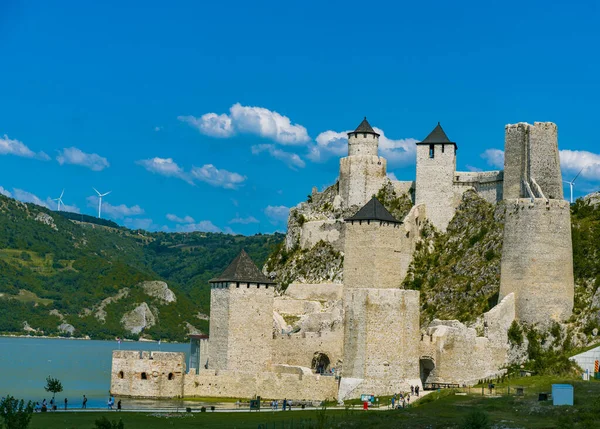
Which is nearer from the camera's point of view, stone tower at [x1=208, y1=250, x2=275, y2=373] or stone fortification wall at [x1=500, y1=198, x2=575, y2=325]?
stone tower at [x1=208, y1=250, x2=275, y2=373]

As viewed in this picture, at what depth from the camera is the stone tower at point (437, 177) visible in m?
71.0

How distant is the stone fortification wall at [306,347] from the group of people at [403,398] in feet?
18.9

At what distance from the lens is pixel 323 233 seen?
74375mm

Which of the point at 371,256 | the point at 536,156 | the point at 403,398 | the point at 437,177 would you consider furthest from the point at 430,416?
the point at 437,177

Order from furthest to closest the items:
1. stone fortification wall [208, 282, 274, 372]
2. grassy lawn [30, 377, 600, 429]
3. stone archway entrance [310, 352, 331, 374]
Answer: stone archway entrance [310, 352, 331, 374] < stone fortification wall [208, 282, 274, 372] < grassy lawn [30, 377, 600, 429]

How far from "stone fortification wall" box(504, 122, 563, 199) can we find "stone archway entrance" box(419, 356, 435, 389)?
44.7 ft

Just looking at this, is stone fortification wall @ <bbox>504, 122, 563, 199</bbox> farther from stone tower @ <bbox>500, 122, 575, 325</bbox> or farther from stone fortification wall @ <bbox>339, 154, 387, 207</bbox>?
stone fortification wall @ <bbox>339, 154, 387, 207</bbox>

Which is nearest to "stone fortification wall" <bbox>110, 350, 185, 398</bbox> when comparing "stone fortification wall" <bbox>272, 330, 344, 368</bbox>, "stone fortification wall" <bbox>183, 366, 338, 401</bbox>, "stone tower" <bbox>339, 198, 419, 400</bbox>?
"stone fortification wall" <bbox>183, 366, 338, 401</bbox>

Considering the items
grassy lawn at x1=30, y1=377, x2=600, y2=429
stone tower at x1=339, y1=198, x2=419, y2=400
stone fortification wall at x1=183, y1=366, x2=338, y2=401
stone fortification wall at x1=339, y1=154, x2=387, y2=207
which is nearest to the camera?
grassy lawn at x1=30, y1=377, x2=600, y2=429

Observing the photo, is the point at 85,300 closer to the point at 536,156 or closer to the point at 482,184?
the point at 482,184

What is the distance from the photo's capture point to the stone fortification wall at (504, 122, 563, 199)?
209ft

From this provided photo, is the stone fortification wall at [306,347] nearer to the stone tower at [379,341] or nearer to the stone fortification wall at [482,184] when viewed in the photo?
the stone tower at [379,341]

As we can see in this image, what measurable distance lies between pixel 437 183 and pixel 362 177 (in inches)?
223

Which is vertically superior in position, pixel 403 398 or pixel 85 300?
pixel 85 300
